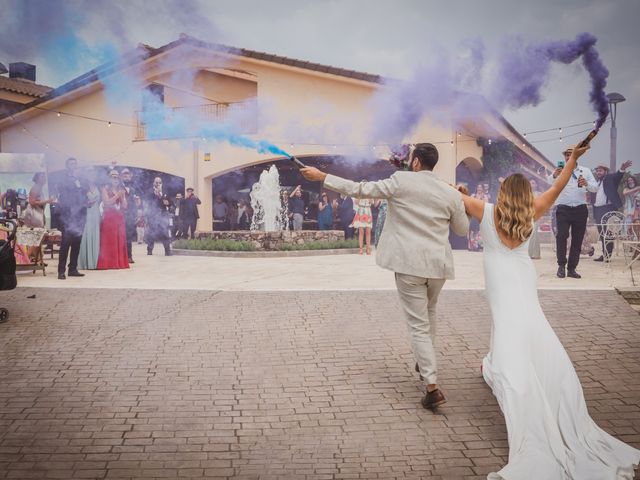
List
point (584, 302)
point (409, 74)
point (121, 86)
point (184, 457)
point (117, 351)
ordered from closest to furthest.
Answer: point (184, 457) → point (117, 351) → point (584, 302) → point (409, 74) → point (121, 86)

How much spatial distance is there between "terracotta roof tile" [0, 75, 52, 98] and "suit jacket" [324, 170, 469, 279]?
18.6m

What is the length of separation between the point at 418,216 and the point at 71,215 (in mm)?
7980

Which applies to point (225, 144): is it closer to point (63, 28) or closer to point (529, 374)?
point (63, 28)

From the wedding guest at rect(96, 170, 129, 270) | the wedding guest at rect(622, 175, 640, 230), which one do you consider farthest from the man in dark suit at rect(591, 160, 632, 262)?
the wedding guest at rect(96, 170, 129, 270)

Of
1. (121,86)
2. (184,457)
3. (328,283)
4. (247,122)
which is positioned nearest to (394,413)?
(184,457)

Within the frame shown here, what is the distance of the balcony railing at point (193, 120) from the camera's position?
1144cm

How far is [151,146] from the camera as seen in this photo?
21.7m

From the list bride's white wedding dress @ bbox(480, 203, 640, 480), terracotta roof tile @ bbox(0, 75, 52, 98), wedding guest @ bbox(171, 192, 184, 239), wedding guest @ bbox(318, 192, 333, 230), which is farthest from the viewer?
terracotta roof tile @ bbox(0, 75, 52, 98)

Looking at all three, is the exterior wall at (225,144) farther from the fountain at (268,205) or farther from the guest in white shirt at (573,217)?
the guest in white shirt at (573,217)

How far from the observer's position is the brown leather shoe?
14.0 ft

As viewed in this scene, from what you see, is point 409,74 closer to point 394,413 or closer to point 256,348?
point 256,348

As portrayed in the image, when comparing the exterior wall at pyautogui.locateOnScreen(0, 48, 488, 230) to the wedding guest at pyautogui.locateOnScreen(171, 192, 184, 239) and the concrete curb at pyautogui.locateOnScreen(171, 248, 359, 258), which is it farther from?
the concrete curb at pyautogui.locateOnScreen(171, 248, 359, 258)

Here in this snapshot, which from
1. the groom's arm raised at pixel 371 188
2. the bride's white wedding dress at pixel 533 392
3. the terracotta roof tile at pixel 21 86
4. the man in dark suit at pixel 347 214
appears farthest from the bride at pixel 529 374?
the terracotta roof tile at pixel 21 86

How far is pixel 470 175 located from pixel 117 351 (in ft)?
74.6
